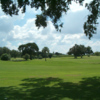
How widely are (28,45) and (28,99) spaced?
10193 cm

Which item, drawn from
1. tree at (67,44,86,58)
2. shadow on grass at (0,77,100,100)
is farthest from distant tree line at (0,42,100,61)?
shadow on grass at (0,77,100,100)

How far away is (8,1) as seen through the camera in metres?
11.4

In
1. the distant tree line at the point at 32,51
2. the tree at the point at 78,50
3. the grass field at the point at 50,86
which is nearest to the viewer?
the grass field at the point at 50,86

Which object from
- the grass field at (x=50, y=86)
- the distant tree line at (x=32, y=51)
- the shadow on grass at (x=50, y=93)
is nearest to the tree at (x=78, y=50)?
the distant tree line at (x=32, y=51)

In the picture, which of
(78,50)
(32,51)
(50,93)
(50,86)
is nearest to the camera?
(50,93)

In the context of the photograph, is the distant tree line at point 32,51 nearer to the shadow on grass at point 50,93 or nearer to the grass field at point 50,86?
the grass field at point 50,86

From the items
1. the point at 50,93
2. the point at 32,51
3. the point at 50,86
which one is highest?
the point at 32,51

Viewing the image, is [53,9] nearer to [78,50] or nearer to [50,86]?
[50,86]

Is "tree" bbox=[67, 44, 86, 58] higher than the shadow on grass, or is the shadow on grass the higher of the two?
"tree" bbox=[67, 44, 86, 58]

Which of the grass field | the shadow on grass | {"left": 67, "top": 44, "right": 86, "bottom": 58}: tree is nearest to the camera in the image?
the shadow on grass

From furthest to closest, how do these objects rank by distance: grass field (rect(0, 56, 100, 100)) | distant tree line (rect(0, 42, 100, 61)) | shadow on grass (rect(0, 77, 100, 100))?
distant tree line (rect(0, 42, 100, 61)), grass field (rect(0, 56, 100, 100)), shadow on grass (rect(0, 77, 100, 100))

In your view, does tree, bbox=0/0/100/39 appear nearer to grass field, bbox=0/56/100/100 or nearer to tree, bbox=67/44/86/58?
grass field, bbox=0/56/100/100

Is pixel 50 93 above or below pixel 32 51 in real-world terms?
below

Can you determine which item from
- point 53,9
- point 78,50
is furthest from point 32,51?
point 53,9
